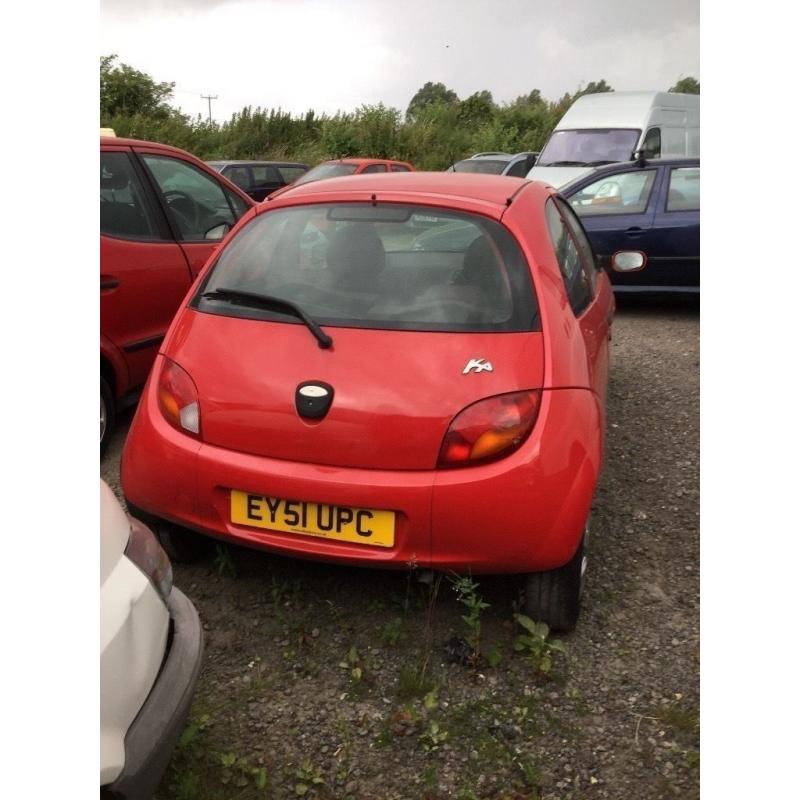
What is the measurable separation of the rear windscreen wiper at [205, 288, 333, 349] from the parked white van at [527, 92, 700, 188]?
389 inches

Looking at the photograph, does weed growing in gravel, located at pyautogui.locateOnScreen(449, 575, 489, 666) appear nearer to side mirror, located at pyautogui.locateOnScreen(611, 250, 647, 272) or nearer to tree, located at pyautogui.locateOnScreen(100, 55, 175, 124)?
side mirror, located at pyautogui.locateOnScreen(611, 250, 647, 272)

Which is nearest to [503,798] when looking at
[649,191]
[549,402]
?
[549,402]

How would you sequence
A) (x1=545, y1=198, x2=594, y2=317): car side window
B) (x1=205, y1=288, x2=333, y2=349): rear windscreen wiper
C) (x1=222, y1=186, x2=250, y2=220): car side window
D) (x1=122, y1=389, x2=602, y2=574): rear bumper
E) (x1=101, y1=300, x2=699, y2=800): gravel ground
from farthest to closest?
(x1=222, y1=186, x2=250, y2=220): car side window, (x1=545, y1=198, x2=594, y2=317): car side window, (x1=205, y1=288, x2=333, y2=349): rear windscreen wiper, (x1=122, y1=389, x2=602, y2=574): rear bumper, (x1=101, y1=300, x2=699, y2=800): gravel ground

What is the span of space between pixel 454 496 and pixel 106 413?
253cm

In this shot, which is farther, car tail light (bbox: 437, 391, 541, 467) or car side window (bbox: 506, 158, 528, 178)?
car side window (bbox: 506, 158, 528, 178)

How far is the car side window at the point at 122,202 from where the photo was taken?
4.56 metres

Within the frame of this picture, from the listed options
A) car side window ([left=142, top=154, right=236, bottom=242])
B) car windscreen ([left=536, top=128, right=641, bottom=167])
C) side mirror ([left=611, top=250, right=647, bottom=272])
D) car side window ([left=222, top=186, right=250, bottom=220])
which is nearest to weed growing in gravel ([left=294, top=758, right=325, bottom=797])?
side mirror ([left=611, top=250, right=647, bottom=272])

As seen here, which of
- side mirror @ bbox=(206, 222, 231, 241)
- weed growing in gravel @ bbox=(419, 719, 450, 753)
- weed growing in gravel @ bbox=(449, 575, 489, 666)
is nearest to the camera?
weed growing in gravel @ bbox=(419, 719, 450, 753)

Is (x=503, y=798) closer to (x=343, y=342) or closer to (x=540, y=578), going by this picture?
(x=540, y=578)

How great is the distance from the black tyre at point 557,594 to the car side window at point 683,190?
5.70 meters

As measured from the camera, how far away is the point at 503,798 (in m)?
2.26

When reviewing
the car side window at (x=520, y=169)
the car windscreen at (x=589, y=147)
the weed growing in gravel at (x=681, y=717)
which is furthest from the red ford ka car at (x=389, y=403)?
the car side window at (x=520, y=169)

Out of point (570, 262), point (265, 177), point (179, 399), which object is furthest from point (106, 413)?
point (265, 177)

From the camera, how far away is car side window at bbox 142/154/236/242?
504 cm
